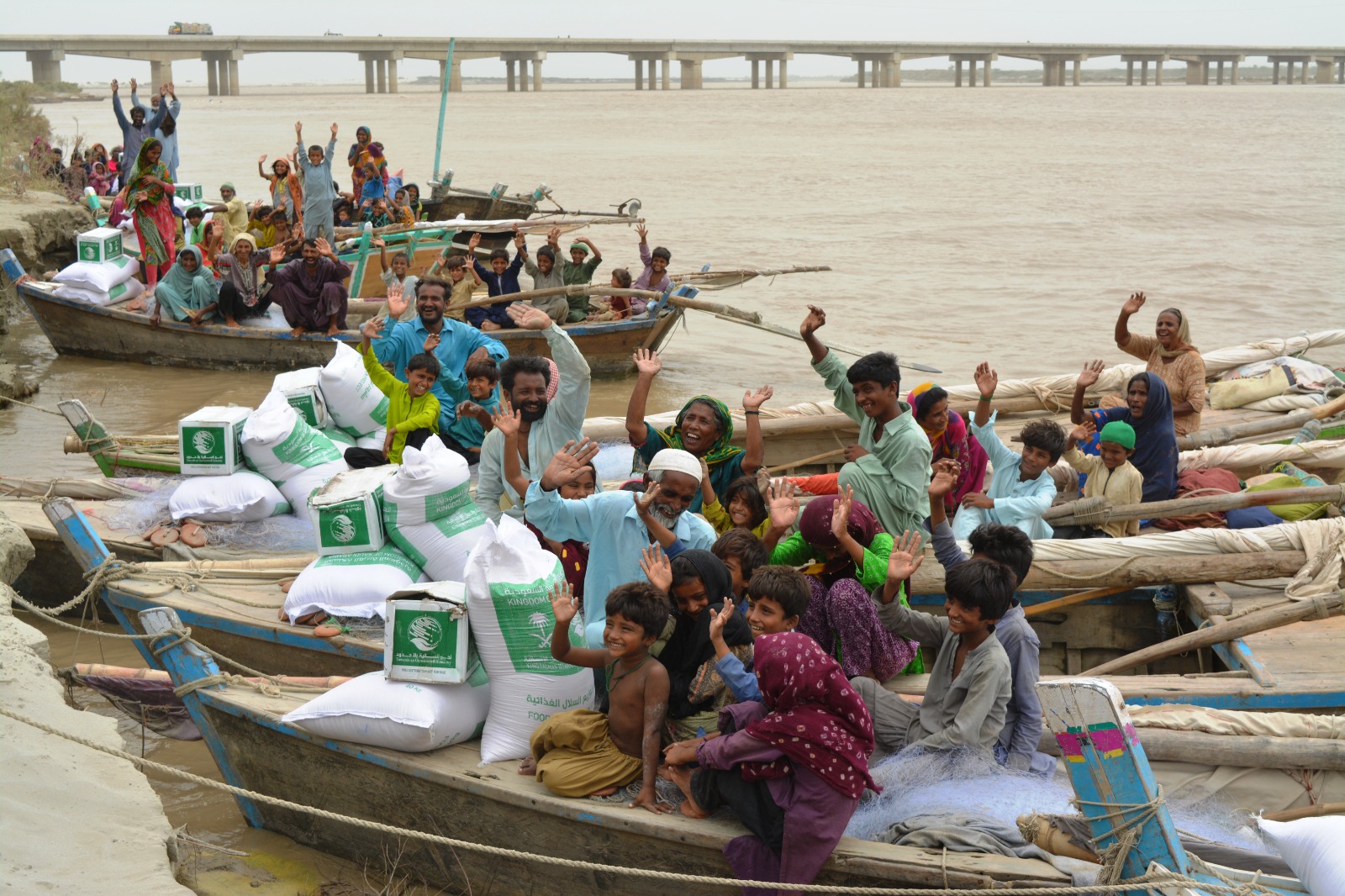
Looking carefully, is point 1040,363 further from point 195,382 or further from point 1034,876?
point 1034,876

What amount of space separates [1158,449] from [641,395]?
2.44 meters

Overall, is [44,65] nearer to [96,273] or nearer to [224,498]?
[96,273]

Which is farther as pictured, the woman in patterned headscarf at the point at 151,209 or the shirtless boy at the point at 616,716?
the woman in patterned headscarf at the point at 151,209

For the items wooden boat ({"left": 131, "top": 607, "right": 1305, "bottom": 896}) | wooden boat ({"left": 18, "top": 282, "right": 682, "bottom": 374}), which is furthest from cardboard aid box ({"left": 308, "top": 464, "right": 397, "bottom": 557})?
wooden boat ({"left": 18, "top": 282, "right": 682, "bottom": 374})

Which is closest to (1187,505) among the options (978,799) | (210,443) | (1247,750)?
(1247,750)

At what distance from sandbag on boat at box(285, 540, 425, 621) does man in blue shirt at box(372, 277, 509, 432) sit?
1277 millimetres

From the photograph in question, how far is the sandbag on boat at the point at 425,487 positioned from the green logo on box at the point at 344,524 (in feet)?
0.34

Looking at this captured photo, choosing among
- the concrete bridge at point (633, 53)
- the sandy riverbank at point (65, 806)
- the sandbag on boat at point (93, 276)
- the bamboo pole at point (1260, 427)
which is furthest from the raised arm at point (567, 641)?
the concrete bridge at point (633, 53)

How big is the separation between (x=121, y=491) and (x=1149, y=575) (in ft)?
16.0

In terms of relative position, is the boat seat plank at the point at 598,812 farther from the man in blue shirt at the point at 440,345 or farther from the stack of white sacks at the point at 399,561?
the man in blue shirt at the point at 440,345

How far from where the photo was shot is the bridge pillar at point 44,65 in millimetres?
68806

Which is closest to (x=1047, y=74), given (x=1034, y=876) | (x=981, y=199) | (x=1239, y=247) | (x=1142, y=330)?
(x=981, y=199)

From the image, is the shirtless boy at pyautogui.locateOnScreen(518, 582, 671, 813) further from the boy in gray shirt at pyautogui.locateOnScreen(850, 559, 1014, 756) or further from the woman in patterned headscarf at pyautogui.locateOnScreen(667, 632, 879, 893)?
the boy in gray shirt at pyautogui.locateOnScreen(850, 559, 1014, 756)

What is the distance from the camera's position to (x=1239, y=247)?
20.8 m
